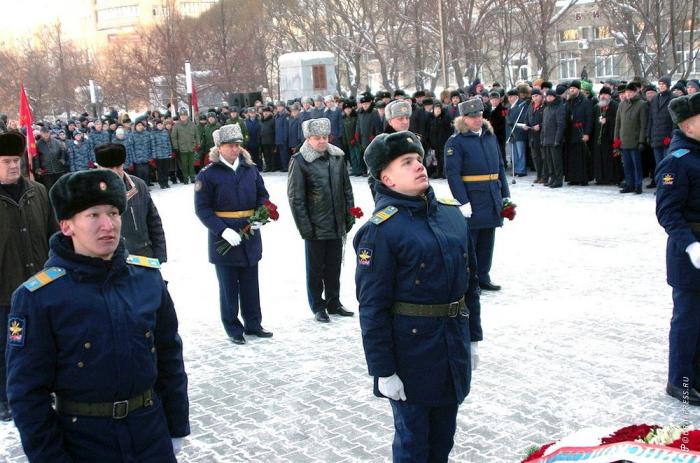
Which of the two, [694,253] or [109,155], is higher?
[109,155]

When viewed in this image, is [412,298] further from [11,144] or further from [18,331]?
[11,144]

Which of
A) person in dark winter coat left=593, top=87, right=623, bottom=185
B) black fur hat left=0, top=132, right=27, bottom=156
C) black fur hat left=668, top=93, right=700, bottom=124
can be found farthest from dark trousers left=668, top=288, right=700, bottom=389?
person in dark winter coat left=593, top=87, right=623, bottom=185

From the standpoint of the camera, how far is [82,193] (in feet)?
10.9

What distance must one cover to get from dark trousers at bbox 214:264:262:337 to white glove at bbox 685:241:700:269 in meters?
4.02

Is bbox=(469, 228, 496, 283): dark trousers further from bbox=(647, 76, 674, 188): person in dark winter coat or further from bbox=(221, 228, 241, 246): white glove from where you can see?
bbox=(647, 76, 674, 188): person in dark winter coat

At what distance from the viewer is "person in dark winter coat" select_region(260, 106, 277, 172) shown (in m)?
26.6

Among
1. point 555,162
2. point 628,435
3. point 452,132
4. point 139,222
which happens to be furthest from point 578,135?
point 628,435

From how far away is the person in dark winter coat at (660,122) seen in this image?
49.7 feet

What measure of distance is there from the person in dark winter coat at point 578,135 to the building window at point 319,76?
67.2 feet

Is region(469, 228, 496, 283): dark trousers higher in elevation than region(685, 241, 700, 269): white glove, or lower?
lower

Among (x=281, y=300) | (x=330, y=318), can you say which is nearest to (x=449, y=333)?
(x=330, y=318)

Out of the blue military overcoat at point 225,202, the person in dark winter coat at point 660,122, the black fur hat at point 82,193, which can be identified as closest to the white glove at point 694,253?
the black fur hat at point 82,193

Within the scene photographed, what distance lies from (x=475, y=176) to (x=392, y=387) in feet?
17.2

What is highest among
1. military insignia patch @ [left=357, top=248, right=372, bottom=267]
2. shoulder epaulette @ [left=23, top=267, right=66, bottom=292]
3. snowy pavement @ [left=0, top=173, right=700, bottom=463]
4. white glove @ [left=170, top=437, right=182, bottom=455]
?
shoulder epaulette @ [left=23, top=267, right=66, bottom=292]
